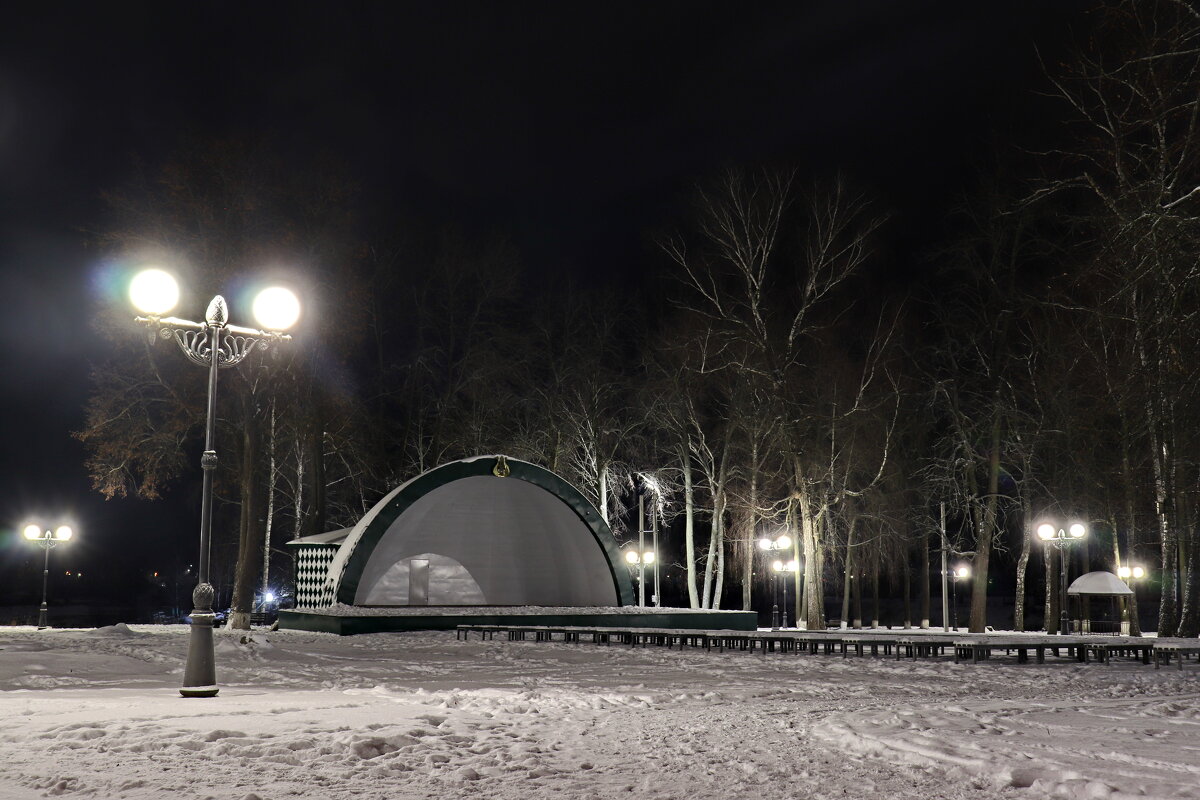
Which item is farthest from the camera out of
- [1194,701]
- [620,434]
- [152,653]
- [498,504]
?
[620,434]

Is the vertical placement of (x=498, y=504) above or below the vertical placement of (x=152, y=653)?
above

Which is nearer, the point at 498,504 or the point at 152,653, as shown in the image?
the point at 152,653

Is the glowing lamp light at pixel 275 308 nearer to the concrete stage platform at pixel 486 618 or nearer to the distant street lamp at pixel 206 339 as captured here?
the distant street lamp at pixel 206 339

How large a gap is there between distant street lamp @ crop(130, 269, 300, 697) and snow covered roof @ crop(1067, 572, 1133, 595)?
24990 millimetres

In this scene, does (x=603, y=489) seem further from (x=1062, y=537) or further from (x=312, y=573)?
(x=1062, y=537)

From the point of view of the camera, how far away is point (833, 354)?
111 ft

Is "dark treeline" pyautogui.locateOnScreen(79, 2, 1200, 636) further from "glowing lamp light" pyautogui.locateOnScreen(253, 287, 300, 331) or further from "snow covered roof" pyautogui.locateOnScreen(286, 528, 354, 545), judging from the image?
"glowing lamp light" pyautogui.locateOnScreen(253, 287, 300, 331)

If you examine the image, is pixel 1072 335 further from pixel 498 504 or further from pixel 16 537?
pixel 16 537

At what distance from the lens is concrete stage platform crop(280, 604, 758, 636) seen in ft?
Result: 76.2

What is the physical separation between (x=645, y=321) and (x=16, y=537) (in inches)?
2673

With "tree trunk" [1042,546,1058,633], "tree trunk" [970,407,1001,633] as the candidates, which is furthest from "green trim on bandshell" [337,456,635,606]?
"tree trunk" [1042,546,1058,633]

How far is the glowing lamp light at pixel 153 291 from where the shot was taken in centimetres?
1081

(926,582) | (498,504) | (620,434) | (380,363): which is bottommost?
(926,582)

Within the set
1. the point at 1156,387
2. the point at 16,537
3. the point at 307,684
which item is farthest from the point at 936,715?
the point at 16,537
